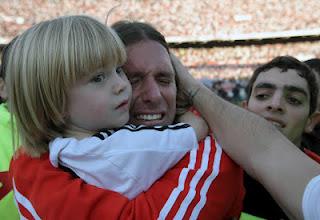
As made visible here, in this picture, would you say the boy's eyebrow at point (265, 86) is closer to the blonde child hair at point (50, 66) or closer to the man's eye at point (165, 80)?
the man's eye at point (165, 80)

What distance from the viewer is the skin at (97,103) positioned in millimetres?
1328

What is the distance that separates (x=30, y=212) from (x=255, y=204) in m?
1.00

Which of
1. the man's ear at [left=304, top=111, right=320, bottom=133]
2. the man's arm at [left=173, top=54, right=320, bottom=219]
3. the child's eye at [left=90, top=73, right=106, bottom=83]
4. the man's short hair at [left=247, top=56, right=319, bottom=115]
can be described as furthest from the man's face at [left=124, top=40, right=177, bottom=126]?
the man's ear at [left=304, top=111, right=320, bottom=133]

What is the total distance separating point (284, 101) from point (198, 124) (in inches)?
33.5

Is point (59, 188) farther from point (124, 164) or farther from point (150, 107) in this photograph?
point (150, 107)

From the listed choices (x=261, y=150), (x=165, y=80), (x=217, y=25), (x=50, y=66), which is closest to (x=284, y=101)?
(x=165, y=80)

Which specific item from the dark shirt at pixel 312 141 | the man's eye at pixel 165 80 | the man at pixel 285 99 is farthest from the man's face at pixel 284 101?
the man's eye at pixel 165 80

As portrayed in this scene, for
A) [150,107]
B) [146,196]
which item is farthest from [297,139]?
[146,196]

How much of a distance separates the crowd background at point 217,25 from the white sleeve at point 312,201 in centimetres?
1220

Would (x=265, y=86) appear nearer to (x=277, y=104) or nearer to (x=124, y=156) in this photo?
(x=277, y=104)

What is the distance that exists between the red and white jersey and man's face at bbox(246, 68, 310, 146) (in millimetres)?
820

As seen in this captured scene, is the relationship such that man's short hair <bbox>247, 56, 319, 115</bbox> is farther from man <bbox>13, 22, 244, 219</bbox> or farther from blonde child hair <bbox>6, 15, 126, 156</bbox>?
blonde child hair <bbox>6, 15, 126, 156</bbox>

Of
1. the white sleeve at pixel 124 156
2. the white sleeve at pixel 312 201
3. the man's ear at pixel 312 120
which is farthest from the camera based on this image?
the man's ear at pixel 312 120

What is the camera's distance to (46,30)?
1354mm
